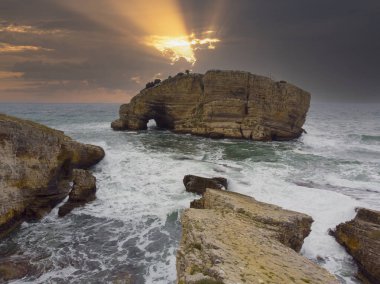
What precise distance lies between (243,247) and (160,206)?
7883 millimetres

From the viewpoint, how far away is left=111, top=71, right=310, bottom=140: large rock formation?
121 ft

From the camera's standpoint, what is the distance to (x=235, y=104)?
36.8 m

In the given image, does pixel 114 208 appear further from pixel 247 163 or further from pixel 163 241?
pixel 247 163

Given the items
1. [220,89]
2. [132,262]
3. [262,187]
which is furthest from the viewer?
[220,89]

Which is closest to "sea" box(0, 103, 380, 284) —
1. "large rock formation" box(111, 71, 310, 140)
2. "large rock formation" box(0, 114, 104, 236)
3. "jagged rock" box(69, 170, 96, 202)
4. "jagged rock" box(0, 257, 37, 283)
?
"jagged rock" box(0, 257, 37, 283)

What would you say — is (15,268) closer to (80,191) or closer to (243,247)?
(80,191)

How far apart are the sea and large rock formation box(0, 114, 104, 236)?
36.6 inches

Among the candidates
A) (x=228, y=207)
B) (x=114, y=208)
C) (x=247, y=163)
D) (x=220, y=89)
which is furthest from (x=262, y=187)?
(x=220, y=89)

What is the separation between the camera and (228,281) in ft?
18.6

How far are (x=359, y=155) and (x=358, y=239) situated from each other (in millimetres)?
20857

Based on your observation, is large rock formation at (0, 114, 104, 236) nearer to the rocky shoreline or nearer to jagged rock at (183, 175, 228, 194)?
jagged rock at (183, 175, 228, 194)

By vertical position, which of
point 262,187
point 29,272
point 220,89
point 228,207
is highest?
point 220,89

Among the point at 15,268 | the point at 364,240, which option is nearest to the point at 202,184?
the point at 364,240

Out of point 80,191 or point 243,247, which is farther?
point 80,191
